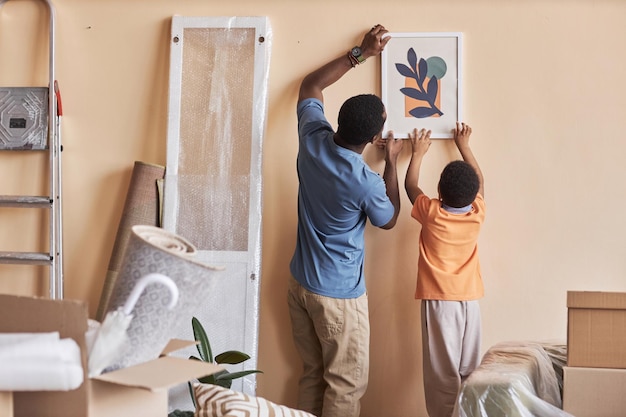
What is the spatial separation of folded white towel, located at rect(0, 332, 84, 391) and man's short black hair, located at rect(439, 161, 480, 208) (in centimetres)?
178

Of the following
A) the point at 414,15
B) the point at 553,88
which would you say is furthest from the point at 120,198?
the point at 553,88

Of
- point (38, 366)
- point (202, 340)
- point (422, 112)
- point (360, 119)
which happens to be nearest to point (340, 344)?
point (202, 340)

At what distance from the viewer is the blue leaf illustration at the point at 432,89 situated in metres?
2.93

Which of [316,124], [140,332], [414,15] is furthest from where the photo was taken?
[414,15]

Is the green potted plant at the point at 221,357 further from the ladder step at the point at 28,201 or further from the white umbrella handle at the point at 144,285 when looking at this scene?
the white umbrella handle at the point at 144,285

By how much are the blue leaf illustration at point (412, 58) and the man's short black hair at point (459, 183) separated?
0.44 m

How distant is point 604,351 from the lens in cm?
195

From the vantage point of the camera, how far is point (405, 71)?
116 inches

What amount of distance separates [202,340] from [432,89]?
126cm

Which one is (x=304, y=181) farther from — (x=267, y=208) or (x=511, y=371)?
(x=511, y=371)

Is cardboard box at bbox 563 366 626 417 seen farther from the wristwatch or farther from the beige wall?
the wristwatch

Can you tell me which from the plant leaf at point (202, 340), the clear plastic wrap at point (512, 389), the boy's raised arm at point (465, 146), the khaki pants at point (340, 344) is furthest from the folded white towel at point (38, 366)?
the boy's raised arm at point (465, 146)

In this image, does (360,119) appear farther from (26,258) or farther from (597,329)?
(26,258)

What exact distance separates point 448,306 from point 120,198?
1363mm
